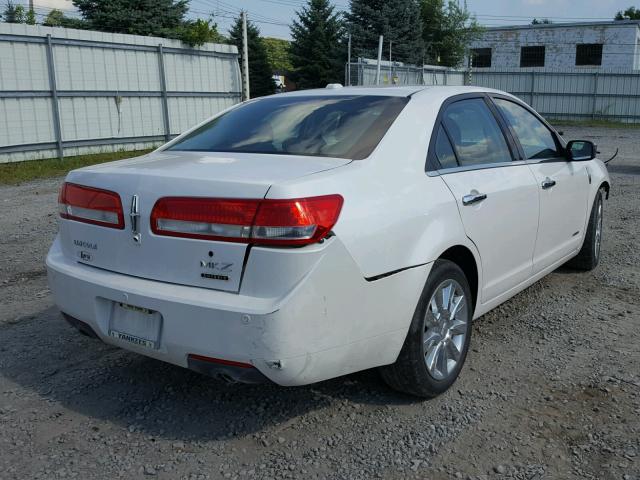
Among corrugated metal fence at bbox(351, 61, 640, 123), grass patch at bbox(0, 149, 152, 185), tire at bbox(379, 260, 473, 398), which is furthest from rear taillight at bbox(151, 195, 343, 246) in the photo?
corrugated metal fence at bbox(351, 61, 640, 123)

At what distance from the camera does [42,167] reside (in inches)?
537

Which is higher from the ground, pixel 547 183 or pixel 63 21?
pixel 63 21

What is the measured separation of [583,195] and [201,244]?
11.4 feet

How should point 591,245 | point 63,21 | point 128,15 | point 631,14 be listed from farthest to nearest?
point 631,14 → point 63,21 → point 128,15 → point 591,245

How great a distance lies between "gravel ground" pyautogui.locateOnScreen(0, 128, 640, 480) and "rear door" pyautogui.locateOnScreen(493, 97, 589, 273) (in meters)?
0.54

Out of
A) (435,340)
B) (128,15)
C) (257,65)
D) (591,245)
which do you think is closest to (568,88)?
(257,65)

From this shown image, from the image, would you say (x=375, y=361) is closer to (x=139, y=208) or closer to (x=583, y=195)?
(x=139, y=208)

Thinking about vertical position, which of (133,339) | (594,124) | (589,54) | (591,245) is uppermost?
(589,54)

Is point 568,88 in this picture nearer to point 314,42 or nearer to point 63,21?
point 314,42

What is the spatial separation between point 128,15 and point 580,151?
2224 cm

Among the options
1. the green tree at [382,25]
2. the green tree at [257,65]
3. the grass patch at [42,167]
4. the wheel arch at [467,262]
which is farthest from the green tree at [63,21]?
the wheel arch at [467,262]

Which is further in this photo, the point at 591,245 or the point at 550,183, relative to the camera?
the point at 591,245

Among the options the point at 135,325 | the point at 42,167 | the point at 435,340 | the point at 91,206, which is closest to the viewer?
the point at 135,325

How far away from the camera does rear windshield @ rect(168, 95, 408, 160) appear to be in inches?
132
